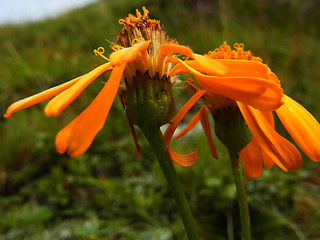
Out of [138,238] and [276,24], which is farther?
[276,24]

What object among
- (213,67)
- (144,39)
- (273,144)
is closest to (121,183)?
(144,39)

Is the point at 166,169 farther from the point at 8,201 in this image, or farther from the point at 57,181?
the point at 8,201

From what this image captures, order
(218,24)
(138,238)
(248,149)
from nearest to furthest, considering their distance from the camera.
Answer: (248,149) → (138,238) → (218,24)

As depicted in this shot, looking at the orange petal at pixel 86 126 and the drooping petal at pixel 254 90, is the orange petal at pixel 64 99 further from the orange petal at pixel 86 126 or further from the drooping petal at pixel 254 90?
the drooping petal at pixel 254 90

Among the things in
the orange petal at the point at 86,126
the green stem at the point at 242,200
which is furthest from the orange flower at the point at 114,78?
the green stem at the point at 242,200

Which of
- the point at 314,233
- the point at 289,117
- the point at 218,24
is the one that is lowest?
the point at 314,233

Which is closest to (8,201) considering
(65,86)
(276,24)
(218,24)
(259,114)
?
(65,86)

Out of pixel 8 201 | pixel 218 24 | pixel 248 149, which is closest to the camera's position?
pixel 248 149

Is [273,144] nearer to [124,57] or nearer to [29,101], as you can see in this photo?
[124,57]
